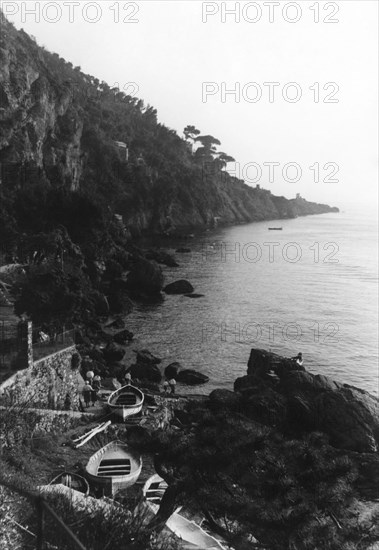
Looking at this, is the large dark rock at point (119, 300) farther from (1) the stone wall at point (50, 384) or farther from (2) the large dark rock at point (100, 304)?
(1) the stone wall at point (50, 384)

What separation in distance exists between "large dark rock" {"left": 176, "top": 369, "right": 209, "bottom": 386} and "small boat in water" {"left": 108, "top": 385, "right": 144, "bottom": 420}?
8.11 meters

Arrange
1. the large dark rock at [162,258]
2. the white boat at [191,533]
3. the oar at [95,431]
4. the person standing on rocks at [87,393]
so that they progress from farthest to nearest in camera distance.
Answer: the large dark rock at [162,258]
the person standing on rocks at [87,393]
the oar at [95,431]
the white boat at [191,533]

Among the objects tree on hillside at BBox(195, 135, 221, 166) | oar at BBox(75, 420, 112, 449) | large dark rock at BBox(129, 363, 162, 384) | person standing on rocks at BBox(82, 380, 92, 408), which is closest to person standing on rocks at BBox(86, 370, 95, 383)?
person standing on rocks at BBox(82, 380, 92, 408)

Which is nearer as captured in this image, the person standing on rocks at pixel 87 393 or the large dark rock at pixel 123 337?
the person standing on rocks at pixel 87 393

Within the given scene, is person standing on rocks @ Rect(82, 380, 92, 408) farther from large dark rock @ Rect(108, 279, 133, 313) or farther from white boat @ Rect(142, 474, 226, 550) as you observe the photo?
large dark rock @ Rect(108, 279, 133, 313)

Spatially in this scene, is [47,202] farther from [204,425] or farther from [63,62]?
[63,62]

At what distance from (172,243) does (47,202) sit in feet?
179

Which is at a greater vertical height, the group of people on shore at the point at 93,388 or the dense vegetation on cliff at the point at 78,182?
the dense vegetation on cliff at the point at 78,182

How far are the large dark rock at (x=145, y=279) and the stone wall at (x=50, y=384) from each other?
31.5 meters

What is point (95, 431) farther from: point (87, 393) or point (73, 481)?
point (87, 393)

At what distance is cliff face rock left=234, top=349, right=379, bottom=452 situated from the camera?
24.7 meters

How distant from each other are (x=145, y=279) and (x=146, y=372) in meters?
25.5

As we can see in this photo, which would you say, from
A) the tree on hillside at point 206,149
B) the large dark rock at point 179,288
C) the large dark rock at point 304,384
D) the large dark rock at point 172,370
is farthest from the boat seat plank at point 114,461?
the tree on hillside at point 206,149

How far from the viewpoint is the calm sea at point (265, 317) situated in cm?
3984
